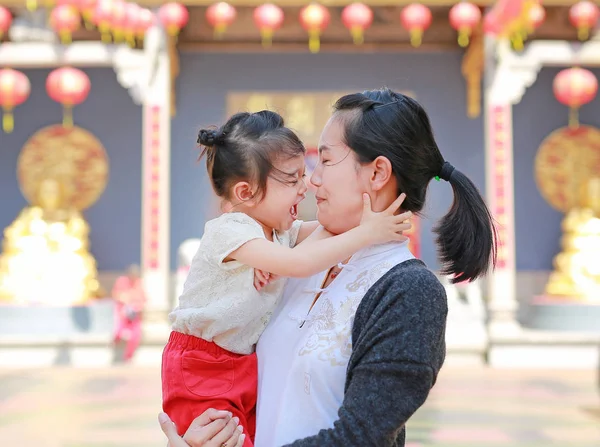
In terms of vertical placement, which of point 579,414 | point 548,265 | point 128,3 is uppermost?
point 128,3

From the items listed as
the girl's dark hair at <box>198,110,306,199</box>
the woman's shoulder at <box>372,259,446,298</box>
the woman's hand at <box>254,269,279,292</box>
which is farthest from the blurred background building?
the woman's shoulder at <box>372,259,446,298</box>

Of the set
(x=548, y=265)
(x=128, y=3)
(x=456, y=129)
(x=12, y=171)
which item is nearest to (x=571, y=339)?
(x=548, y=265)

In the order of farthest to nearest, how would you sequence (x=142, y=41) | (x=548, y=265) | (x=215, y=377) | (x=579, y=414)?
Answer: 1. (x=548, y=265)
2. (x=142, y=41)
3. (x=579, y=414)
4. (x=215, y=377)

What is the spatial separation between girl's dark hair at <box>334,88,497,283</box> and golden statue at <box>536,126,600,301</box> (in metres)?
7.23

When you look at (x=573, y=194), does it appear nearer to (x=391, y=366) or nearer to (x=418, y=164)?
(x=418, y=164)

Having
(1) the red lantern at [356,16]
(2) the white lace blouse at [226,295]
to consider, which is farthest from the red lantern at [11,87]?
(2) the white lace blouse at [226,295]

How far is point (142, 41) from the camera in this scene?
855cm

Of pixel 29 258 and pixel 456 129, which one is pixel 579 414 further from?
pixel 29 258

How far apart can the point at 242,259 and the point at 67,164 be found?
27.0ft

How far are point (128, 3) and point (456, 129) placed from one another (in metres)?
3.96

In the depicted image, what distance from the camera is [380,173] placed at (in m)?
1.30

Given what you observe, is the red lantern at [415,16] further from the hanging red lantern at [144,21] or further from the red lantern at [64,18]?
the red lantern at [64,18]

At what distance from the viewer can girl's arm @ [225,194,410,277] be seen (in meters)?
1.27

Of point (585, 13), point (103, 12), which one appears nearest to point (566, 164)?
point (585, 13)
